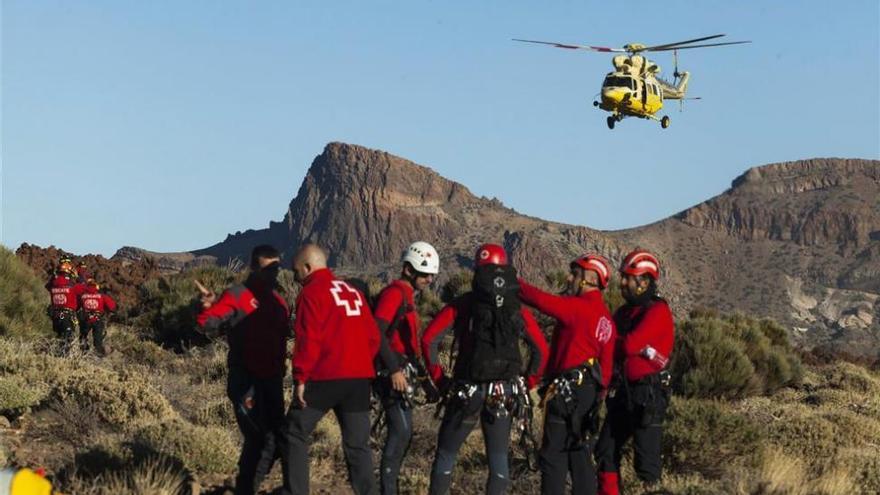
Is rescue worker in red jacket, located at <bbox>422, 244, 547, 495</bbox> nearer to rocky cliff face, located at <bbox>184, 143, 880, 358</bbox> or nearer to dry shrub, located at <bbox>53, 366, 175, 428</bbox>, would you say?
dry shrub, located at <bbox>53, 366, 175, 428</bbox>

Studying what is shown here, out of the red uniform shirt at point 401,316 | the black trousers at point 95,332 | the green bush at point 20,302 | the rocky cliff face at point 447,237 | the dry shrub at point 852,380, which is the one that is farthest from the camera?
the rocky cliff face at point 447,237

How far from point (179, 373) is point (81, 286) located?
8.57 ft

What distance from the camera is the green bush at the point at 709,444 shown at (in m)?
13.2

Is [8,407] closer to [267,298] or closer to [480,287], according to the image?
[267,298]

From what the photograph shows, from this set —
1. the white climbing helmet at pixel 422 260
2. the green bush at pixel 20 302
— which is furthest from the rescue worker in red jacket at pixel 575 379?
the green bush at pixel 20 302

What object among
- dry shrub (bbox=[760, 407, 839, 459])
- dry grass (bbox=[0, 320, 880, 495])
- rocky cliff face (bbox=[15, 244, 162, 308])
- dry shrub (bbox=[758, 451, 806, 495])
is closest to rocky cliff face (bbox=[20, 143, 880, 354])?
rocky cliff face (bbox=[15, 244, 162, 308])

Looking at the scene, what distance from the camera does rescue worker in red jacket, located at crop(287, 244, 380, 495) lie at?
8.56 metres

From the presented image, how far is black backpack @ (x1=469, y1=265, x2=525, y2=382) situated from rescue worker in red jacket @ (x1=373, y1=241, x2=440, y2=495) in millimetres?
659

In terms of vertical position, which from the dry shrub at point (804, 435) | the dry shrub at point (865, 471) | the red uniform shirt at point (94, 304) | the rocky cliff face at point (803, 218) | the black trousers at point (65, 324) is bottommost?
the dry shrub at point (865, 471)

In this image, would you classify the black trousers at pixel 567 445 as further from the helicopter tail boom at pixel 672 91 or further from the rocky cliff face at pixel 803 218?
the rocky cliff face at pixel 803 218

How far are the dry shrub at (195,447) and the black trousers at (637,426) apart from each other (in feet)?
11.4

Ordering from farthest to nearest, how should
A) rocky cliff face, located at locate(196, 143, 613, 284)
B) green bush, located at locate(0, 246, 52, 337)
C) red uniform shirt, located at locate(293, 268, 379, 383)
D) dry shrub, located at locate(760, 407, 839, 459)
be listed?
rocky cliff face, located at locate(196, 143, 613, 284) < green bush, located at locate(0, 246, 52, 337) < dry shrub, located at locate(760, 407, 839, 459) < red uniform shirt, located at locate(293, 268, 379, 383)

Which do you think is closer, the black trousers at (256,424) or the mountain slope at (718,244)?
the black trousers at (256,424)

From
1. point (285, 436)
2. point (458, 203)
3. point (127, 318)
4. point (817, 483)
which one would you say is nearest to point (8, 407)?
point (285, 436)
